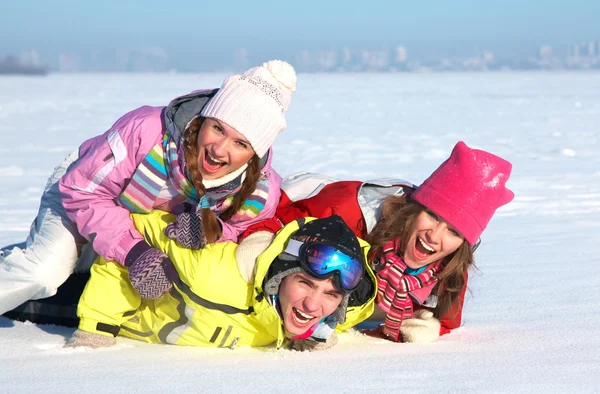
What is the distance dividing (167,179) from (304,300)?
2.39ft

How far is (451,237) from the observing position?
293cm

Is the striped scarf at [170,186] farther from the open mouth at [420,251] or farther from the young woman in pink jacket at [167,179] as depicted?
the open mouth at [420,251]

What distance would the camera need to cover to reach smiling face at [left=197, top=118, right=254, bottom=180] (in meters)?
2.92

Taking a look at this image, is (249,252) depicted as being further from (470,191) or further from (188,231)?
(470,191)

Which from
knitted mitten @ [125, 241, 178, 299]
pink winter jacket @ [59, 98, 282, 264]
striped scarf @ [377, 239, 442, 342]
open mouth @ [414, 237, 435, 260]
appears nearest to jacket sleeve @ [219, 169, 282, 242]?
pink winter jacket @ [59, 98, 282, 264]

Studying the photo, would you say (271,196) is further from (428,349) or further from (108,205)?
(428,349)

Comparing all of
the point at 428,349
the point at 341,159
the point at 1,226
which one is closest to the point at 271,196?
the point at 428,349

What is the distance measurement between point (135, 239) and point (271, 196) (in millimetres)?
546

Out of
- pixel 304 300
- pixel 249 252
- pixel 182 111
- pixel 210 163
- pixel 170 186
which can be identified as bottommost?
pixel 304 300

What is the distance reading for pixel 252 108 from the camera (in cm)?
299

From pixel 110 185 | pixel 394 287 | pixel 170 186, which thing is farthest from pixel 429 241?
pixel 110 185

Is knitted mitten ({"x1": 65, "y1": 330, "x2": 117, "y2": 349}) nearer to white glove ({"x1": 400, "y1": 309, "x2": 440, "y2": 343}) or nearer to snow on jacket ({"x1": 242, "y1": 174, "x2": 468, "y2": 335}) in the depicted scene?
snow on jacket ({"x1": 242, "y1": 174, "x2": 468, "y2": 335})

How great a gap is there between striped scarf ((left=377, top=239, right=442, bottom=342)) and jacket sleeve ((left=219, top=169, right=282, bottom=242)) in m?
0.46

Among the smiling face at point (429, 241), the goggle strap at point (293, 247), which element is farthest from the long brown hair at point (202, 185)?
the smiling face at point (429, 241)
